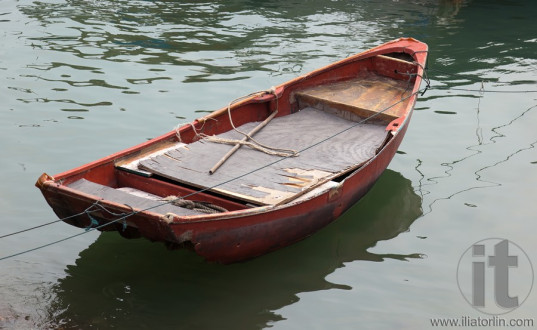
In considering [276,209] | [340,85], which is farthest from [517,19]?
[276,209]

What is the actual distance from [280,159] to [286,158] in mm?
92

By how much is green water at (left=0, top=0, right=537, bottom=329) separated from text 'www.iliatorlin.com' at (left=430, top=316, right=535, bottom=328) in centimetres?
9

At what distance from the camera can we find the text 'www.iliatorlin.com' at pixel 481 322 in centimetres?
637

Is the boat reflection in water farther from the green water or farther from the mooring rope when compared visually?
the mooring rope

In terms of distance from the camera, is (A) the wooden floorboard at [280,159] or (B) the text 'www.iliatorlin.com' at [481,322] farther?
(A) the wooden floorboard at [280,159]

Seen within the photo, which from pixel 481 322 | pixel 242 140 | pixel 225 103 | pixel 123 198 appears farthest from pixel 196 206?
pixel 225 103

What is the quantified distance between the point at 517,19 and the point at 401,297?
9.92 metres

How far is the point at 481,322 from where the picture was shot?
21.0 ft

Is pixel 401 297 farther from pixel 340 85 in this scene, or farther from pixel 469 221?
pixel 340 85

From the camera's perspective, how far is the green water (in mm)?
6508

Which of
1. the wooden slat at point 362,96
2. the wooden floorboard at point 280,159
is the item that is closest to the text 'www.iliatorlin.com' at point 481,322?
the wooden floorboard at point 280,159

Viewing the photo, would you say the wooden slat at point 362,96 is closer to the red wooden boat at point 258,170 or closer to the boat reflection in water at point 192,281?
the red wooden boat at point 258,170

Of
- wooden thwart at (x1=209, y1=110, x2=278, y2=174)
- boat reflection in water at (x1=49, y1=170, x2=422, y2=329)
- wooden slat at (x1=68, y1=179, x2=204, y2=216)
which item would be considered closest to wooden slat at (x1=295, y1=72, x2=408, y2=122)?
wooden thwart at (x1=209, y1=110, x2=278, y2=174)

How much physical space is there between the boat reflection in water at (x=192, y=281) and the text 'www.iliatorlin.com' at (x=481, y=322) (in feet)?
3.11
